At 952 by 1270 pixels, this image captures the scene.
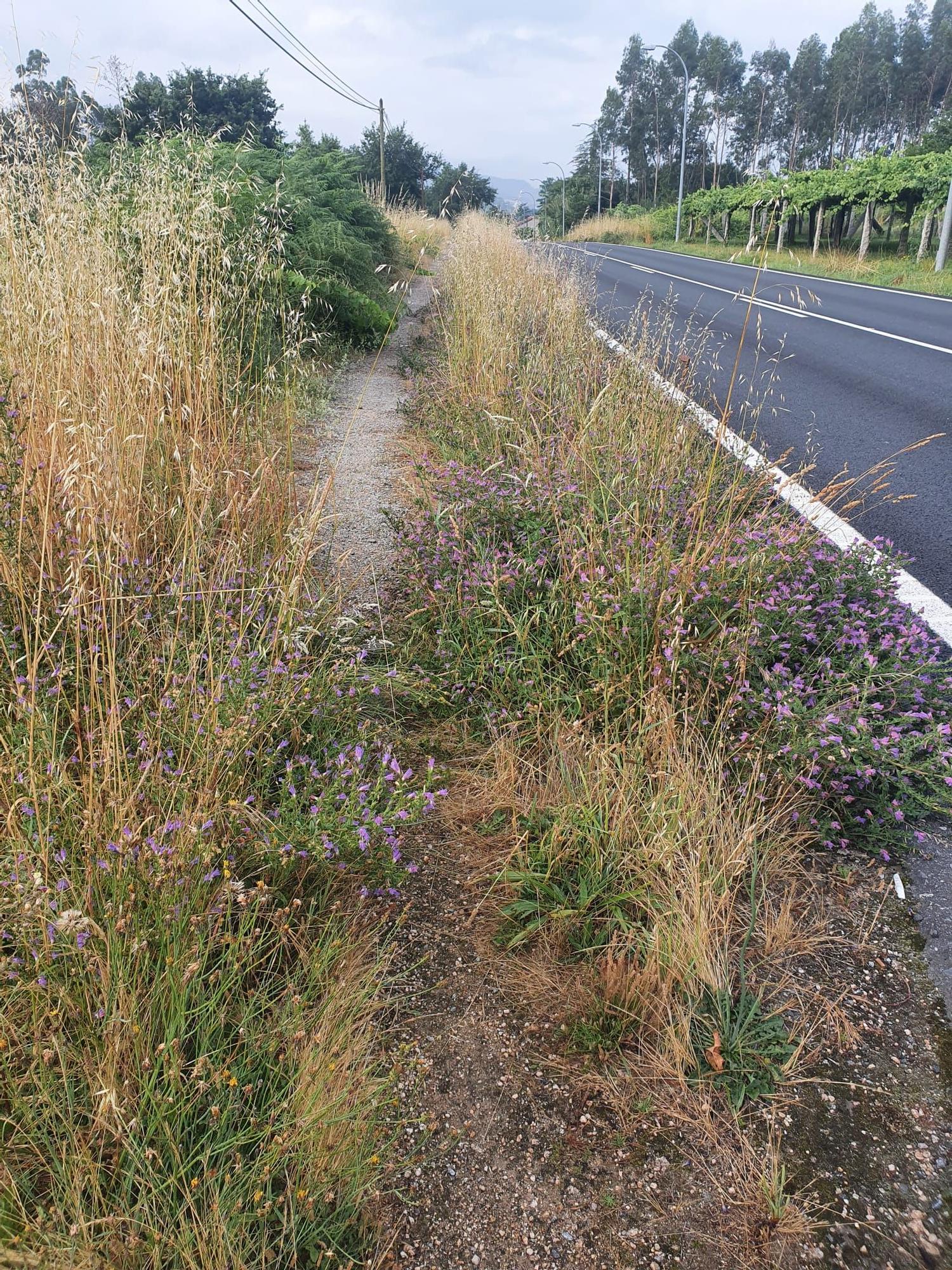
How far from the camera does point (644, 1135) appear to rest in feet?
5.13

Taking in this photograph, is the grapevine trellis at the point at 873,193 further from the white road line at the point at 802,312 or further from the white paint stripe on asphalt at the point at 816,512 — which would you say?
the white paint stripe on asphalt at the point at 816,512

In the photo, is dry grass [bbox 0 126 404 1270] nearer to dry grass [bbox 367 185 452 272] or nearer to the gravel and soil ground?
the gravel and soil ground

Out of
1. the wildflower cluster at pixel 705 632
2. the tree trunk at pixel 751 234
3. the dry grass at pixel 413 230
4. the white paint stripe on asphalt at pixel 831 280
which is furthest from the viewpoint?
the white paint stripe on asphalt at pixel 831 280

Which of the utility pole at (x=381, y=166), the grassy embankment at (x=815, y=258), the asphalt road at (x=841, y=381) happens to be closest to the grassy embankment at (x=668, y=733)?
the asphalt road at (x=841, y=381)

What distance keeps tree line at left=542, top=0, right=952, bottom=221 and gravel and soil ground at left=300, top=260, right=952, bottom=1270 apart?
63194 mm

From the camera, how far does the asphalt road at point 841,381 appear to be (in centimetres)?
414

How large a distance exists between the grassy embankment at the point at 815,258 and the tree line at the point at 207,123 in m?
3.26

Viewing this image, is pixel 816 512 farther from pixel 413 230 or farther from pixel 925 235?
pixel 925 235

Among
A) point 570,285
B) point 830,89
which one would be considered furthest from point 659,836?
point 830,89

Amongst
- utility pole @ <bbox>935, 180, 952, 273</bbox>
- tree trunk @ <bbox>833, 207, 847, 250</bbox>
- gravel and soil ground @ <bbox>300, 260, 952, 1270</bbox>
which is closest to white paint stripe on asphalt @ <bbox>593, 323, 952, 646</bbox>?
gravel and soil ground @ <bbox>300, 260, 952, 1270</bbox>

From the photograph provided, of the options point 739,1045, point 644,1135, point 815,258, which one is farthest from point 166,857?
point 815,258

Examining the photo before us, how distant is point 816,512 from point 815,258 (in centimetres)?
2131

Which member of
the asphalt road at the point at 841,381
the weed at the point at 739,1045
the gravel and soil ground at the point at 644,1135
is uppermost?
the asphalt road at the point at 841,381

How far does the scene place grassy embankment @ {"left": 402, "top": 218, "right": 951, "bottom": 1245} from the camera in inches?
69.1
